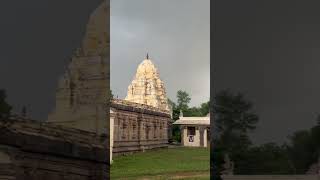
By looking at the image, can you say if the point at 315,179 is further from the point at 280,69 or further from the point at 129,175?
the point at 129,175

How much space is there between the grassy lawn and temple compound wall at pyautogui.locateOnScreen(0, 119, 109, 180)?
1.25 m

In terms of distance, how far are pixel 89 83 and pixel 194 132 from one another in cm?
1061

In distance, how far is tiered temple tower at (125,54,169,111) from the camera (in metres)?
16.7

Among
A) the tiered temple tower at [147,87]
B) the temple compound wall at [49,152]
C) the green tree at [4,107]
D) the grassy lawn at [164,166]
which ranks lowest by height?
the grassy lawn at [164,166]

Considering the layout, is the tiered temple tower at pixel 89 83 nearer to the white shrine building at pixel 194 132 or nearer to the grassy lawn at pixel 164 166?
the grassy lawn at pixel 164 166

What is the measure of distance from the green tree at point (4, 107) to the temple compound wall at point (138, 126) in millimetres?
5552

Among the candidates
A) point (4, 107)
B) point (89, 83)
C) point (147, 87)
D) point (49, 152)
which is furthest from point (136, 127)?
point (4, 107)

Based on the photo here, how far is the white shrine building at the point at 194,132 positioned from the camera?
1575 centimetres

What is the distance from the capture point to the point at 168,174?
9.62 m

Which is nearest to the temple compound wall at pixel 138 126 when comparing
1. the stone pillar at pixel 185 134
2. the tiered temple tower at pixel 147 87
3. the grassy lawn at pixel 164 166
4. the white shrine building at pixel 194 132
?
the grassy lawn at pixel 164 166

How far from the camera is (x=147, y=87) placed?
1697 centimetres

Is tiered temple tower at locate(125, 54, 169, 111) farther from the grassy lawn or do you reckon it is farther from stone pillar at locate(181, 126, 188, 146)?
the grassy lawn

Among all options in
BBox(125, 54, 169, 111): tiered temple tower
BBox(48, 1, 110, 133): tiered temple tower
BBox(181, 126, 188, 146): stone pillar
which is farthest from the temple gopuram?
BBox(48, 1, 110, 133): tiered temple tower

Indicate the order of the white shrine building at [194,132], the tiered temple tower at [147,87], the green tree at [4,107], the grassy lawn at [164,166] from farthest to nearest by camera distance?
the tiered temple tower at [147,87] < the white shrine building at [194,132] < the grassy lawn at [164,166] < the green tree at [4,107]
